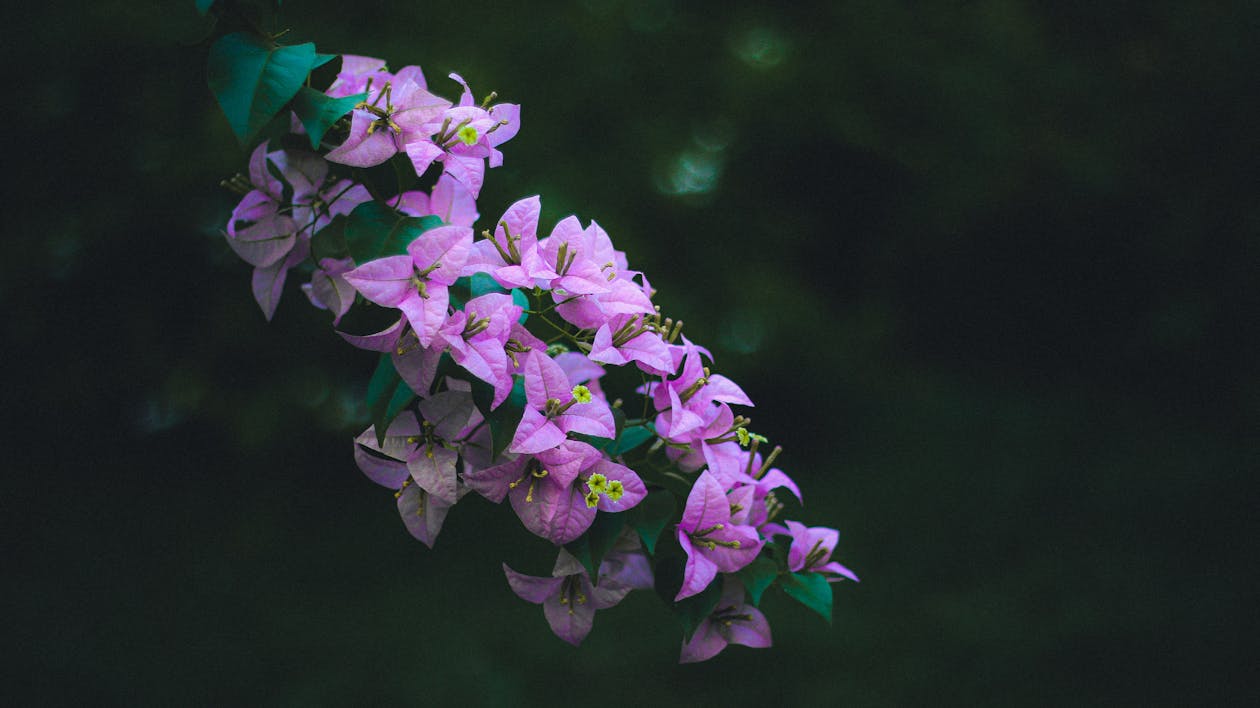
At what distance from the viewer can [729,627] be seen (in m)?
0.74

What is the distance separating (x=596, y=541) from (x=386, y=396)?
0.17 metres

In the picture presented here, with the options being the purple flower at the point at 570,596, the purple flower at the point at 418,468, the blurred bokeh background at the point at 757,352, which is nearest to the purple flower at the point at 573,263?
the purple flower at the point at 418,468

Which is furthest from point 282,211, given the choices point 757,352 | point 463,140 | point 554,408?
point 757,352

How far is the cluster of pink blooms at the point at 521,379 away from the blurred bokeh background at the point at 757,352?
2.79ft

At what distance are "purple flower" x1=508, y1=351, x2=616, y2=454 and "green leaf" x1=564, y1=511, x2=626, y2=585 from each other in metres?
0.08

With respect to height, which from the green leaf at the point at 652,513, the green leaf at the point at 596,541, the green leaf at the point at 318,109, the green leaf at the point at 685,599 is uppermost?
the green leaf at the point at 318,109

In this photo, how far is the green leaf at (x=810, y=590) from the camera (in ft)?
2.37

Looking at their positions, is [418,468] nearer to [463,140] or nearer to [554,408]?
[554,408]

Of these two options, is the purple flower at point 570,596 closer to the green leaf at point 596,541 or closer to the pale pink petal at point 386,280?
the green leaf at point 596,541

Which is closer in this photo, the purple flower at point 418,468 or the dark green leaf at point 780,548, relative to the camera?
the purple flower at point 418,468

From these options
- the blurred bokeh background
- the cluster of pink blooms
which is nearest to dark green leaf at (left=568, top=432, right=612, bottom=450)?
the cluster of pink blooms

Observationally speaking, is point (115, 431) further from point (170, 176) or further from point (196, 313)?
point (170, 176)

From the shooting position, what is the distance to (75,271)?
77.9 inches

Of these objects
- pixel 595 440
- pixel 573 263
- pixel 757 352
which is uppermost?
pixel 573 263
